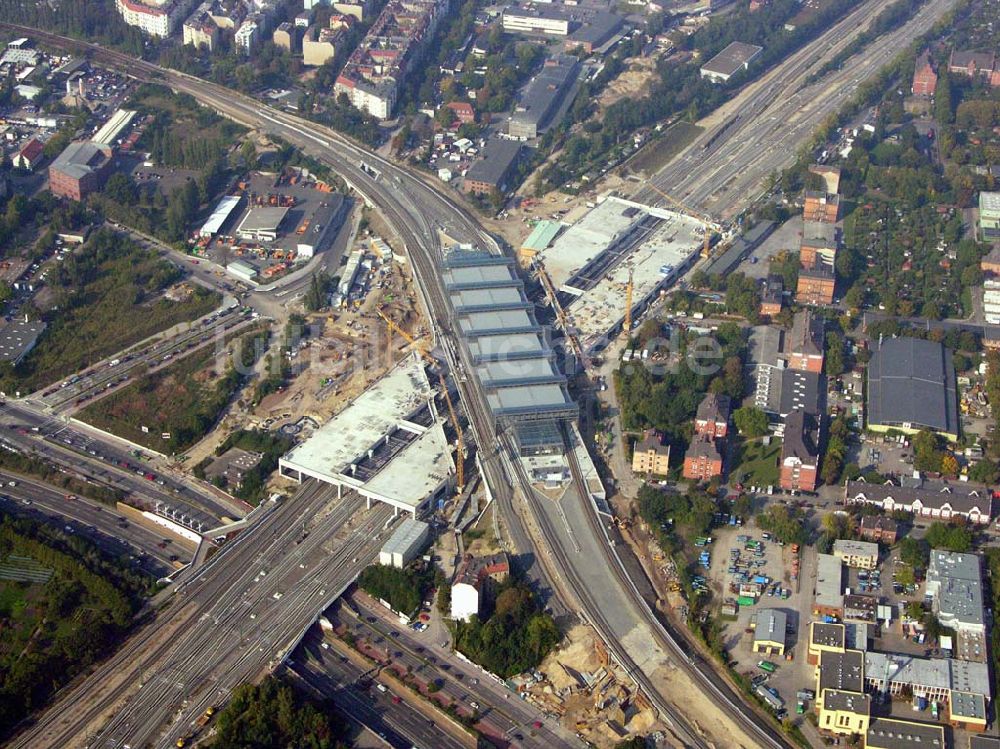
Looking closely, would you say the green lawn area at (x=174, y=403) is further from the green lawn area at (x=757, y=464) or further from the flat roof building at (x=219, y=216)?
the green lawn area at (x=757, y=464)

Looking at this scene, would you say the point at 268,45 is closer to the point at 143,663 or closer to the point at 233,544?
the point at 233,544

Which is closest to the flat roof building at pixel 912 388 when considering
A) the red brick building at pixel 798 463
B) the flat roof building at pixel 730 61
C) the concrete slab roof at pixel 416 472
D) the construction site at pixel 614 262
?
the red brick building at pixel 798 463

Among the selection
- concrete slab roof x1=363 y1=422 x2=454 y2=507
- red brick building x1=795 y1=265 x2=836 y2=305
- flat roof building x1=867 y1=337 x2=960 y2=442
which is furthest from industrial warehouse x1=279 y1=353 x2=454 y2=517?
red brick building x1=795 y1=265 x2=836 y2=305

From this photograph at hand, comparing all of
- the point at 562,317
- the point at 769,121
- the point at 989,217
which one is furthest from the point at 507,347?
the point at 769,121

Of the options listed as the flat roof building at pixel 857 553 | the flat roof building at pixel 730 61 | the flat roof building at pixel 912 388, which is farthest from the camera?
the flat roof building at pixel 730 61

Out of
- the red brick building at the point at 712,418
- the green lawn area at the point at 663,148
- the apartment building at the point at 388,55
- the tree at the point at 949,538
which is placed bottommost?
the tree at the point at 949,538

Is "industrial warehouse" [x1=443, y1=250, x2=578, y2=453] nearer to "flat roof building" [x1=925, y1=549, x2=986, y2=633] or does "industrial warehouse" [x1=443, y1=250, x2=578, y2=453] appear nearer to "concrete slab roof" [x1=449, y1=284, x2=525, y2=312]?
"concrete slab roof" [x1=449, y1=284, x2=525, y2=312]
